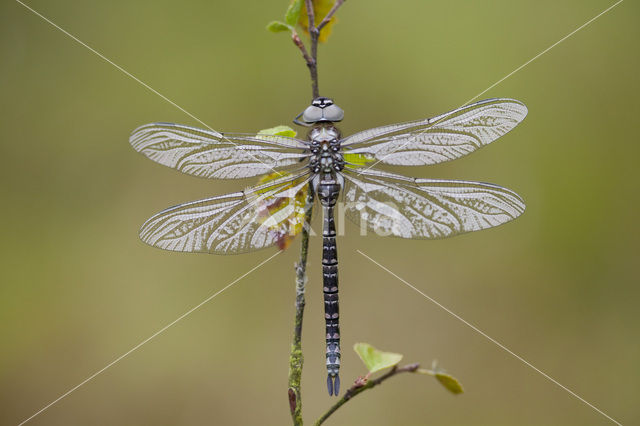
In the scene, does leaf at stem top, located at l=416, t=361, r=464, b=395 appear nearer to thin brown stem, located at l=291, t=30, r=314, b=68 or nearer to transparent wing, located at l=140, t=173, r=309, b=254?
transparent wing, located at l=140, t=173, r=309, b=254

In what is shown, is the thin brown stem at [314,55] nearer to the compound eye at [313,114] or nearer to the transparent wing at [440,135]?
the compound eye at [313,114]

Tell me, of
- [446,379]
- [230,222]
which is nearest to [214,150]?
[230,222]

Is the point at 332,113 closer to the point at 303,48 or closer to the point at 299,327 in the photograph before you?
the point at 303,48

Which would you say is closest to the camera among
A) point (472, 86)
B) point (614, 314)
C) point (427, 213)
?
point (427, 213)

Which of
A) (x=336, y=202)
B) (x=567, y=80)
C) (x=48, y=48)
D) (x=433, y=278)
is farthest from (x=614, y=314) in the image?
(x=48, y=48)

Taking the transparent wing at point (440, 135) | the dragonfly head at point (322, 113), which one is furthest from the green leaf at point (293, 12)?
the transparent wing at point (440, 135)

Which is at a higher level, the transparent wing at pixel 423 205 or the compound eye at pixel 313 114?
the compound eye at pixel 313 114

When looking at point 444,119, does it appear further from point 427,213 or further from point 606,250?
point 606,250
